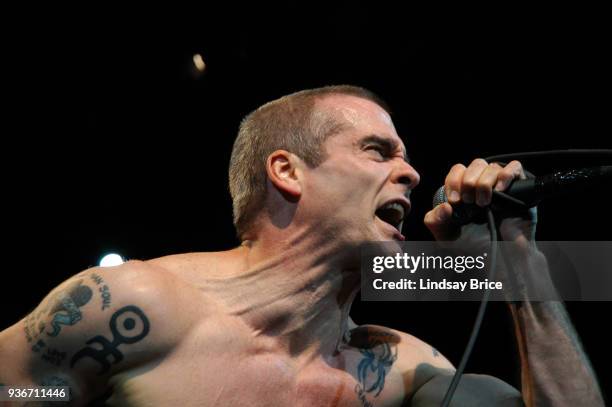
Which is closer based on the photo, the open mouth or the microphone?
the microphone

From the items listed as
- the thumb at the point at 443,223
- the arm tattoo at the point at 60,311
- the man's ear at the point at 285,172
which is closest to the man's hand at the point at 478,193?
the thumb at the point at 443,223

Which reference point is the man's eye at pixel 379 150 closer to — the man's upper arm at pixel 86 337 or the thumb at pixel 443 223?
the thumb at pixel 443 223

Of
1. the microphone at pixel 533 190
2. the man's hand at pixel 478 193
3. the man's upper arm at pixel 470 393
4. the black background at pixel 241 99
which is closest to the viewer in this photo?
the microphone at pixel 533 190

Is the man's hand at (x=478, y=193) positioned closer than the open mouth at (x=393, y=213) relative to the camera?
Yes

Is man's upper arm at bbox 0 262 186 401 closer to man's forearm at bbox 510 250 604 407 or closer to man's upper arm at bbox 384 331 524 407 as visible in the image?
man's upper arm at bbox 384 331 524 407

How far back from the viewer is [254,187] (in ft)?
5.58

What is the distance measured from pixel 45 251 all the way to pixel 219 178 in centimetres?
64

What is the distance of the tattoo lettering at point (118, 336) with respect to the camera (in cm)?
133

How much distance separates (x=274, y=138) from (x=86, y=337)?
0.68 m

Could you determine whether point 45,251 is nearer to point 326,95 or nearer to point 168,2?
point 168,2

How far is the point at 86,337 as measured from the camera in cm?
133

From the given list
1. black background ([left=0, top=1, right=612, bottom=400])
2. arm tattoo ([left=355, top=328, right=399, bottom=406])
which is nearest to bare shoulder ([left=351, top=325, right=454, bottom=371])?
arm tattoo ([left=355, top=328, right=399, bottom=406])

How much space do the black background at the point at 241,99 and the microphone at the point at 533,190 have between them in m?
0.79

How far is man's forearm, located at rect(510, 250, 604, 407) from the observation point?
143cm
